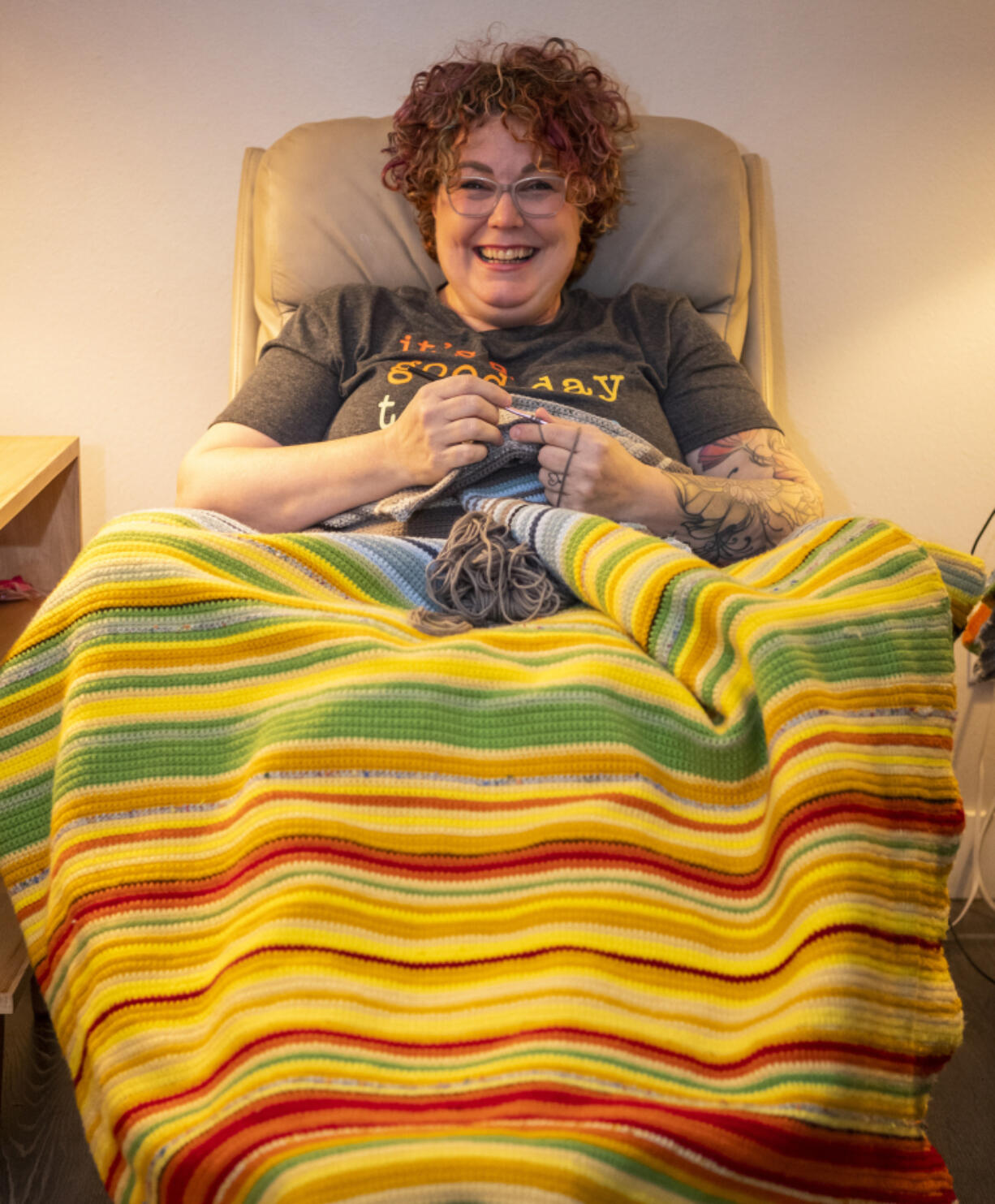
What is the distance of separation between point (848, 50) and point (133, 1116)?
5.71ft

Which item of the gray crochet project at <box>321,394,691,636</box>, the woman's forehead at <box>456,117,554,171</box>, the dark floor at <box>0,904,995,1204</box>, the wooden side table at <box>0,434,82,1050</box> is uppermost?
the woman's forehead at <box>456,117,554,171</box>

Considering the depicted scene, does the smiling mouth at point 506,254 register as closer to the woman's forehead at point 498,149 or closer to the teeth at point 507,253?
the teeth at point 507,253

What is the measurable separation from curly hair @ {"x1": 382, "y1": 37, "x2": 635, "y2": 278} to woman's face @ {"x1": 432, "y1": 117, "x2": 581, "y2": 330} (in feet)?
0.07

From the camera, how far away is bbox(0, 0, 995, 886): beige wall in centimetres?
166

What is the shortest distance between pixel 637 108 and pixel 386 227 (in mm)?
473

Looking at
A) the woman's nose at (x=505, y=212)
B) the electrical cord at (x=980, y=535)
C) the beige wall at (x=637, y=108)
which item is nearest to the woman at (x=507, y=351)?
the woman's nose at (x=505, y=212)

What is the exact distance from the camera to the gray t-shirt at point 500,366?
1.36 meters

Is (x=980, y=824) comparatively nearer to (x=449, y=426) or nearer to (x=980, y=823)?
(x=980, y=823)

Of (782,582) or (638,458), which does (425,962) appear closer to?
(782,582)

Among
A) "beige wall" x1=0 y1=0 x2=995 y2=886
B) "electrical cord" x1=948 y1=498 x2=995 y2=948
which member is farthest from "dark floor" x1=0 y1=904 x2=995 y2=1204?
"beige wall" x1=0 y1=0 x2=995 y2=886

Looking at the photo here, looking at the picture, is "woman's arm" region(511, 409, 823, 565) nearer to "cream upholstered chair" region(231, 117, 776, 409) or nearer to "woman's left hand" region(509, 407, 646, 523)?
"woman's left hand" region(509, 407, 646, 523)

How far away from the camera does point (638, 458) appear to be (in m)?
1.24

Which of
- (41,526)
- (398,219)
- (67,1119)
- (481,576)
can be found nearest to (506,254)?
(398,219)

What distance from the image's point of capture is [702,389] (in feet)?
4.69
